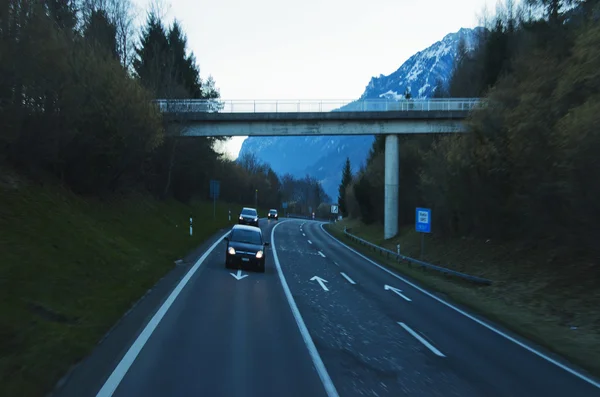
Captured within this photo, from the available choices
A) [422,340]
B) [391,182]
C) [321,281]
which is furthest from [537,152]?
[391,182]

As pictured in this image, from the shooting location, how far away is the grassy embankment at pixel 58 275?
733 centimetres

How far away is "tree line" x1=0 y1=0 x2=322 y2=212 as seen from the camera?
53.9ft

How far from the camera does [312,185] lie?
172750 millimetres

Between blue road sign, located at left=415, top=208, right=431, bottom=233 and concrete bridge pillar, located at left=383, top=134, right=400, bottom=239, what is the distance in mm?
15377

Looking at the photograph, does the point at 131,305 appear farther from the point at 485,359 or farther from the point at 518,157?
the point at 518,157

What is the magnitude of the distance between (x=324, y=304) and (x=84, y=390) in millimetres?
8312

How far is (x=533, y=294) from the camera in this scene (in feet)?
56.3

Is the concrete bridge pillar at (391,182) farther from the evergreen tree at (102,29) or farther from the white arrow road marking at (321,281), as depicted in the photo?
the white arrow road marking at (321,281)

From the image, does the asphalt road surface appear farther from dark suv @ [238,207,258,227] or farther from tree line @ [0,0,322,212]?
dark suv @ [238,207,258,227]

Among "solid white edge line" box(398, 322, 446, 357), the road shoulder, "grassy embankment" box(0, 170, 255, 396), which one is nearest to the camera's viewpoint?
the road shoulder

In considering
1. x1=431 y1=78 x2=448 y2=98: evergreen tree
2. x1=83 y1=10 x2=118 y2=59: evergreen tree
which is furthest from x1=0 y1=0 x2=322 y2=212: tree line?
x1=431 y1=78 x2=448 y2=98: evergreen tree

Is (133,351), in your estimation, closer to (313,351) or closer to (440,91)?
(313,351)

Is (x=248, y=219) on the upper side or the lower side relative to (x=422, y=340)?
upper

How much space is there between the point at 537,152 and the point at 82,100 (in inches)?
711
